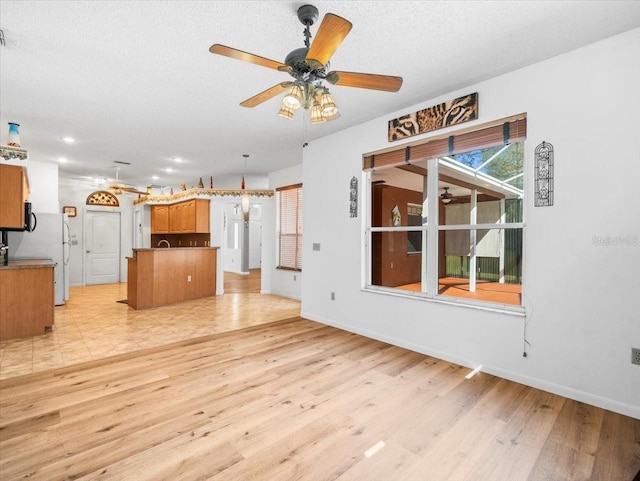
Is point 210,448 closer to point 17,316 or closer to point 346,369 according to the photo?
point 346,369

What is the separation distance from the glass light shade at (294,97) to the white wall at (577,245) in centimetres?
193

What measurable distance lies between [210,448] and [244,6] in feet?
9.07

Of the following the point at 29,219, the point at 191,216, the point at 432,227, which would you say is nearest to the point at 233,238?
the point at 191,216

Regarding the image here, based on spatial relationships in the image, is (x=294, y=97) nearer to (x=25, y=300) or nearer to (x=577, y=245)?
(x=577, y=245)

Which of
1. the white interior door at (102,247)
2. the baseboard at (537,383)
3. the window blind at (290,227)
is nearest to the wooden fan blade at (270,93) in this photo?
the baseboard at (537,383)

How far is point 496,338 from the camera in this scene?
2930mm

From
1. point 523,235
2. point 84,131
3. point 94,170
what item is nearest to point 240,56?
point 523,235

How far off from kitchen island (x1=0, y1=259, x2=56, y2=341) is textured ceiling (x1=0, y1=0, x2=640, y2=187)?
1915 millimetres

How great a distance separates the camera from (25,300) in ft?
12.8

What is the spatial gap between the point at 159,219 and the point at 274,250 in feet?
13.5

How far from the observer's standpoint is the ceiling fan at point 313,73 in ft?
5.62

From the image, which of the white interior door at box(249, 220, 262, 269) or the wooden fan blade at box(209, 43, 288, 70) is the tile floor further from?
the white interior door at box(249, 220, 262, 269)

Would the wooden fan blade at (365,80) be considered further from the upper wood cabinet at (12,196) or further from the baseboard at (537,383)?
the upper wood cabinet at (12,196)

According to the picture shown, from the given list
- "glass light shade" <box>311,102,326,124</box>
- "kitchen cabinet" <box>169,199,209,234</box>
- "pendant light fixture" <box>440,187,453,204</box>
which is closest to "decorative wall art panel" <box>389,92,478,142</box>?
"pendant light fixture" <box>440,187,453,204</box>
